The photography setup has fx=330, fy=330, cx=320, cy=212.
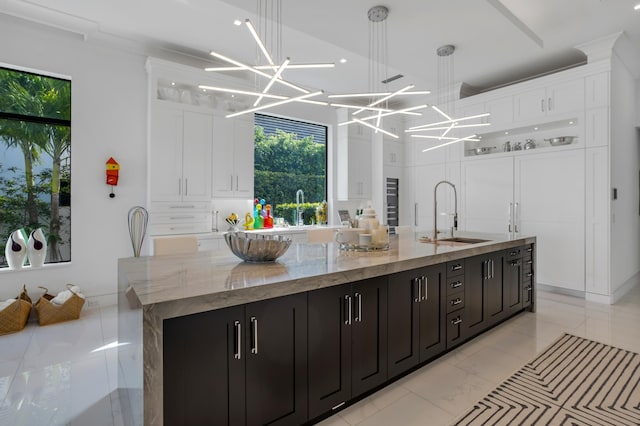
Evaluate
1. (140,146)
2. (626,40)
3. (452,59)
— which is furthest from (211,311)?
(626,40)

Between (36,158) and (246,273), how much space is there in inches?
153

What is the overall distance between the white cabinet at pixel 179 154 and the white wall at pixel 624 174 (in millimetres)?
5535

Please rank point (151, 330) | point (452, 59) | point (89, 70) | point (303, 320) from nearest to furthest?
point (151, 330), point (303, 320), point (89, 70), point (452, 59)

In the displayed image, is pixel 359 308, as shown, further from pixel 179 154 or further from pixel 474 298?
pixel 179 154

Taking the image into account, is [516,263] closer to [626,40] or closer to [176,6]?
[626,40]

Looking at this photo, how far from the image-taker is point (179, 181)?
14.6 ft

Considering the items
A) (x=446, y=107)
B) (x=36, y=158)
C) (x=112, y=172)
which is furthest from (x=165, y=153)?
(x=446, y=107)

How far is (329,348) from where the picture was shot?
1908 millimetres

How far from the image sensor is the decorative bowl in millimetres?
2107

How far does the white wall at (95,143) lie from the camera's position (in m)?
3.88

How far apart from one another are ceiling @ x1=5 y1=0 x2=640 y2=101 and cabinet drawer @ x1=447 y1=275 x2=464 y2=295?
2.70 metres

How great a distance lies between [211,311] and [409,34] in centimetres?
391

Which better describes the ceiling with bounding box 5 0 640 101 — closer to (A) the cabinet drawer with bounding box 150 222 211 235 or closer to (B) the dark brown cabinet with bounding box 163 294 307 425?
(A) the cabinet drawer with bounding box 150 222 211 235

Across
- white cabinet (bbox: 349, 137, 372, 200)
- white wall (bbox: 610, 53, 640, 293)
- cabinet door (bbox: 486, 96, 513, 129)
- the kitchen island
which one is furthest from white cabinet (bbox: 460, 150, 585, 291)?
the kitchen island
